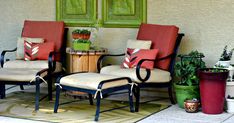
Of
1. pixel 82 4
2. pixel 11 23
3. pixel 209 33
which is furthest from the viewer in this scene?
pixel 11 23

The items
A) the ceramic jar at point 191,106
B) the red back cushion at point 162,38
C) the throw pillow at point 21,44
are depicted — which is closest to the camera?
the ceramic jar at point 191,106

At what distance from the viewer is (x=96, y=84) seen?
5.23m

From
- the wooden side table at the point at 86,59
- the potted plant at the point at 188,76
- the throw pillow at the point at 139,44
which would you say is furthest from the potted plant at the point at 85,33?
the potted plant at the point at 188,76

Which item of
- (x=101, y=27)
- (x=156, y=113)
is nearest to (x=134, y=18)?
(x=101, y=27)

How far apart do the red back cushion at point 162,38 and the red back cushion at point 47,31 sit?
1311mm

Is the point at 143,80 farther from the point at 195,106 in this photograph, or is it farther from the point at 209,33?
the point at 209,33

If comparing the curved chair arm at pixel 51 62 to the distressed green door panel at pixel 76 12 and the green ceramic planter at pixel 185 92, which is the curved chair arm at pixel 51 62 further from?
the green ceramic planter at pixel 185 92

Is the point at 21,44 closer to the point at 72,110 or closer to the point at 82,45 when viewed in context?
the point at 82,45

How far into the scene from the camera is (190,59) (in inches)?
230

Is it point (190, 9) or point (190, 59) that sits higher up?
point (190, 9)

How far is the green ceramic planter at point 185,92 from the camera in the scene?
574 centimetres

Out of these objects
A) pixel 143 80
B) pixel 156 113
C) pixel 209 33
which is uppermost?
pixel 209 33

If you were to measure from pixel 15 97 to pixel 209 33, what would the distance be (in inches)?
107

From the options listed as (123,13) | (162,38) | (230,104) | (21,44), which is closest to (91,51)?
(123,13)
